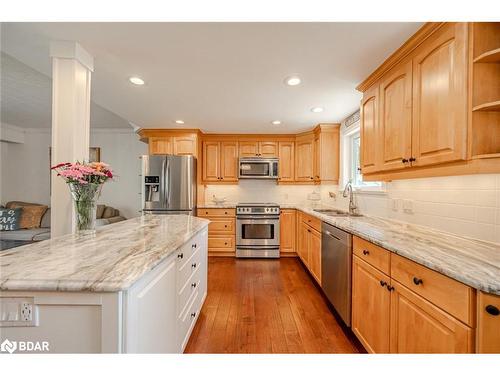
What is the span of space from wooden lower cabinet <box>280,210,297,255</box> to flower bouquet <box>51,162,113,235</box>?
2.94 meters

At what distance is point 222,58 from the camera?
5.69 ft

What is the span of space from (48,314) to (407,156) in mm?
2051

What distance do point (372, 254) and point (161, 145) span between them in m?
3.61

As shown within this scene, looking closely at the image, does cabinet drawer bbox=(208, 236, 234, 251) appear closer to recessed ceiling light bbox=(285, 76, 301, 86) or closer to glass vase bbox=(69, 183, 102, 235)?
glass vase bbox=(69, 183, 102, 235)

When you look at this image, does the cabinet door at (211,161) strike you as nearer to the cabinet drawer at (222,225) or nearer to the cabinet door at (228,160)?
the cabinet door at (228,160)

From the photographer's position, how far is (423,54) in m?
1.40

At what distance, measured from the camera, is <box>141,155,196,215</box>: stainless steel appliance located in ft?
11.8

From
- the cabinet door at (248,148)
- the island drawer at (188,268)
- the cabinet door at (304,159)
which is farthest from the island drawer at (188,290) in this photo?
the cabinet door at (304,159)

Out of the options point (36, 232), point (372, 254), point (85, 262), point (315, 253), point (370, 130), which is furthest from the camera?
point (36, 232)

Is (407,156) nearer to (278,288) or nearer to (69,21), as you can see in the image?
(278,288)

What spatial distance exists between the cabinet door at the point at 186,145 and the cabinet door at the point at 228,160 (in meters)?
0.55

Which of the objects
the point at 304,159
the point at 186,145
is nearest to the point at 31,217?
the point at 186,145

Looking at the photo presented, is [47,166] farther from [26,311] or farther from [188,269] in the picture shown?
[26,311]

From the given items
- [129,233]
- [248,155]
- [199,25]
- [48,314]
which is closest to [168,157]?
[248,155]
